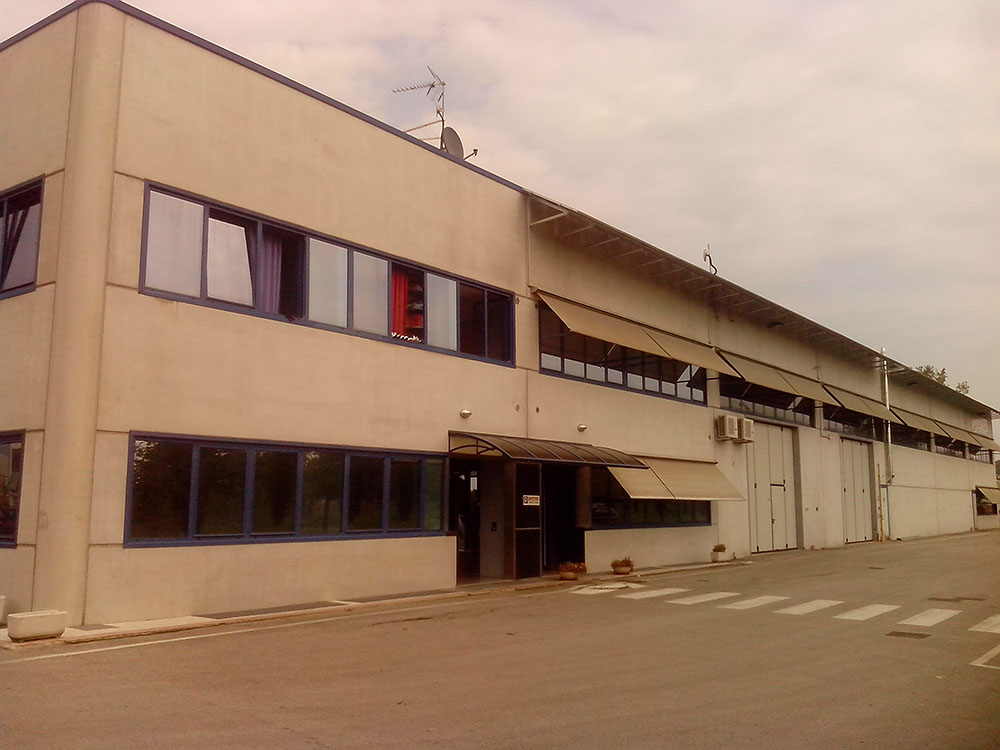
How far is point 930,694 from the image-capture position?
852 cm

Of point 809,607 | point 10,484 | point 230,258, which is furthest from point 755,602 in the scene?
point 10,484

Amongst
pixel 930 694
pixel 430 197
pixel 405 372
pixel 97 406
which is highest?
pixel 430 197

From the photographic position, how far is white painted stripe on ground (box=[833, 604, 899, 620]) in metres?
14.1

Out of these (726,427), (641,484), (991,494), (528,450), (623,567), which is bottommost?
(623,567)

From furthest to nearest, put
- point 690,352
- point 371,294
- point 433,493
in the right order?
1. point 690,352
2. point 433,493
3. point 371,294

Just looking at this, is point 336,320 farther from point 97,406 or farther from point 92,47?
point 92,47

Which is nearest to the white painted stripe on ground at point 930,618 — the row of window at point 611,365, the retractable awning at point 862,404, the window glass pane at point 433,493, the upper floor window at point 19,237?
the window glass pane at point 433,493

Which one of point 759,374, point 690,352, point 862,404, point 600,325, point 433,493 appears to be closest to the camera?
point 433,493

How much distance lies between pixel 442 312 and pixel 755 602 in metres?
8.49

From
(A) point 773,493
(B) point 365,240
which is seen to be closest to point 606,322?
(B) point 365,240

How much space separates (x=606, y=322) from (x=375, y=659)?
14498 millimetres

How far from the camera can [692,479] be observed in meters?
25.9

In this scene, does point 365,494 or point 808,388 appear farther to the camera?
point 808,388

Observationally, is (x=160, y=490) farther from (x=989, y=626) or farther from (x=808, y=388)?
(x=808, y=388)
